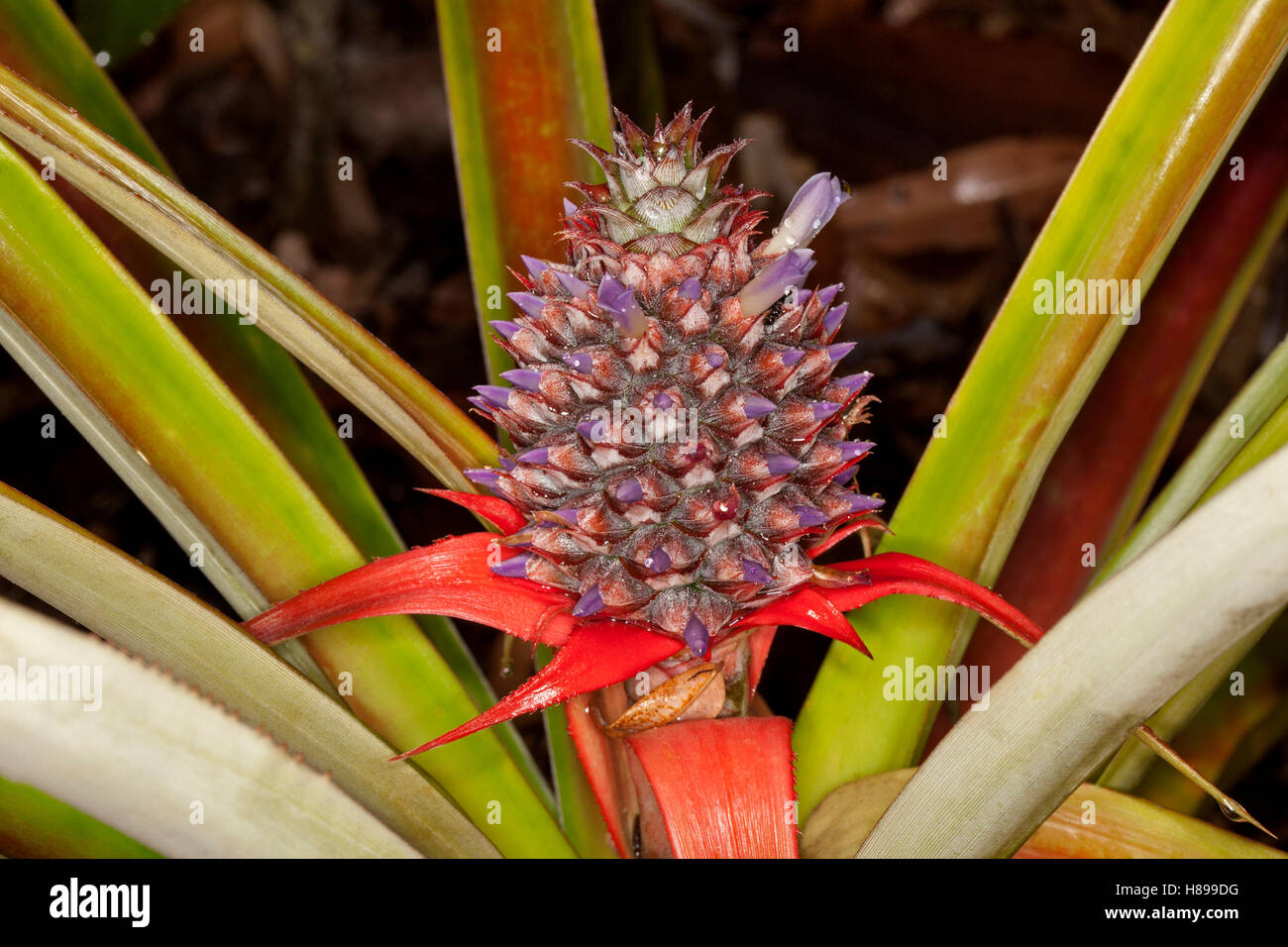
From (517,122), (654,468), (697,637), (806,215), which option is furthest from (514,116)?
(697,637)

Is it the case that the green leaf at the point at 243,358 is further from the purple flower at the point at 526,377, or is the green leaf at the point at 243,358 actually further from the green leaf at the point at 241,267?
the purple flower at the point at 526,377

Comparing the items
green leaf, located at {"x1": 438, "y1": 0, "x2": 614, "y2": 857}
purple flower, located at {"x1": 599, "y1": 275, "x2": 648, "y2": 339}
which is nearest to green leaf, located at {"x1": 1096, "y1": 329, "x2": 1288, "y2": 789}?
purple flower, located at {"x1": 599, "y1": 275, "x2": 648, "y2": 339}

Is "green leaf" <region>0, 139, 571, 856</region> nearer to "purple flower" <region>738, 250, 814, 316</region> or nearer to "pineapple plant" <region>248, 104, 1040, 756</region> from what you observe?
"pineapple plant" <region>248, 104, 1040, 756</region>

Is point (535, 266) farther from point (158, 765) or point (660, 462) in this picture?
point (158, 765)

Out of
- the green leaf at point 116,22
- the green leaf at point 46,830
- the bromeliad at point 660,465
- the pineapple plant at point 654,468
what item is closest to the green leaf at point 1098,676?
the pineapple plant at point 654,468

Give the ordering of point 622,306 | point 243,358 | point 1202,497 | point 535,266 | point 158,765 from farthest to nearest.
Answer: point 243,358 → point 1202,497 → point 535,266 → point 622,306 → point 158,765
